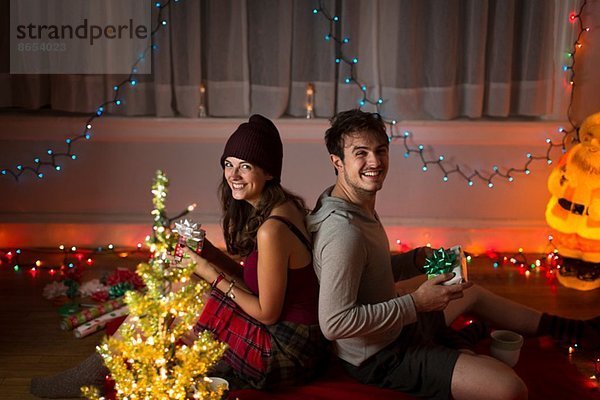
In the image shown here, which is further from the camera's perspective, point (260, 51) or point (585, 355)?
point (260, 51)

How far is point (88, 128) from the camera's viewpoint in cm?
402

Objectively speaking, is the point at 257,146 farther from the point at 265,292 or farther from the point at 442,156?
the point at 442,156

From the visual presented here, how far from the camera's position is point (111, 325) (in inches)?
122

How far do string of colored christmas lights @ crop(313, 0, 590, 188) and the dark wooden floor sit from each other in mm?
445

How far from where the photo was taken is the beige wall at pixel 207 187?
4.06 meters

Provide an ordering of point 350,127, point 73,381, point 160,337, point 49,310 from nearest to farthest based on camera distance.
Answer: point 160,337 < point 350,127 < point 73,381 < point 49,310

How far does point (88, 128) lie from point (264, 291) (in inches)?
79.2

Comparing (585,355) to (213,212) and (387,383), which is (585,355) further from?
(213,212)

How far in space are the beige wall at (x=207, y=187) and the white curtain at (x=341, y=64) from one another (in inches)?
5.7

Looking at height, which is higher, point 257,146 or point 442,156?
point 257,146

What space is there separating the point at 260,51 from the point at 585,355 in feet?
6.78

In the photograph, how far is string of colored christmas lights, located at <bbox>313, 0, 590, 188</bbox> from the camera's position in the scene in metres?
3.91

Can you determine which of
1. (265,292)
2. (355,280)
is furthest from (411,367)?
(265,292)

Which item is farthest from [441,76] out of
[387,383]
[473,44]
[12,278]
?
[12,278]
